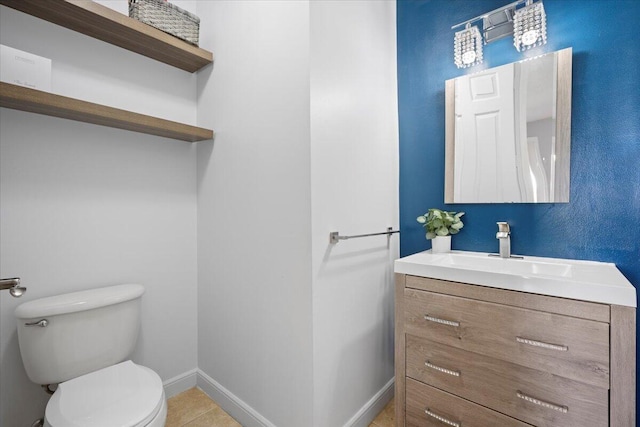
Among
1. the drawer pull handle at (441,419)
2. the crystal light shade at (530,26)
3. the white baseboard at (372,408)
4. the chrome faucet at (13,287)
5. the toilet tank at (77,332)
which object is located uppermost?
the crystal light shade at (530,26)

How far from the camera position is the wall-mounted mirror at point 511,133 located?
1.36m

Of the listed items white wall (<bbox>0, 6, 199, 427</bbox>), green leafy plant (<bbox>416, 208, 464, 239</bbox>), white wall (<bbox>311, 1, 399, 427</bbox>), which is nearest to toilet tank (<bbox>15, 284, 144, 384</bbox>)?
white wall (<bbox>0, 6, 199, 427</bbox>)

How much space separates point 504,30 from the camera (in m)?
1.46

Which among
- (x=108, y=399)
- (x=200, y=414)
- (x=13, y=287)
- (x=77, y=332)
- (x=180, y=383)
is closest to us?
(x=13, y=287)

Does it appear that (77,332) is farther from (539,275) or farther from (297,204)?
(539,275)

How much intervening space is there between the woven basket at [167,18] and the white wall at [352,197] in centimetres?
79

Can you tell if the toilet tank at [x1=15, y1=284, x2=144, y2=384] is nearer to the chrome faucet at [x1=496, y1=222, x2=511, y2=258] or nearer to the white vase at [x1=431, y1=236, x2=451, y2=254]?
the white vase at [x1=431, y1=236, x2=451, y2=254]

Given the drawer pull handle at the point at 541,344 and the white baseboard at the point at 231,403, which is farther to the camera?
the white baseboard at the point at 231,403

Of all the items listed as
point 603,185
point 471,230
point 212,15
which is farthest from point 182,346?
point 603,185

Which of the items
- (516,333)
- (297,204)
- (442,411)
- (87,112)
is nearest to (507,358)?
(516,333)

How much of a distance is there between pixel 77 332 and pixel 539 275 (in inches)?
72.7

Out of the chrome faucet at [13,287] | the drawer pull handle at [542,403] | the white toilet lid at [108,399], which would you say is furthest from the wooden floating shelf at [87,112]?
the drawer pull handle at [542,403]

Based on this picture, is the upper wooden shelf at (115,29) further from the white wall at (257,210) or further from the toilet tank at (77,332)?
the toilet tank at (77,332)

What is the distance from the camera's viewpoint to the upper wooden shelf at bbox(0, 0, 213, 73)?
1283 mm
